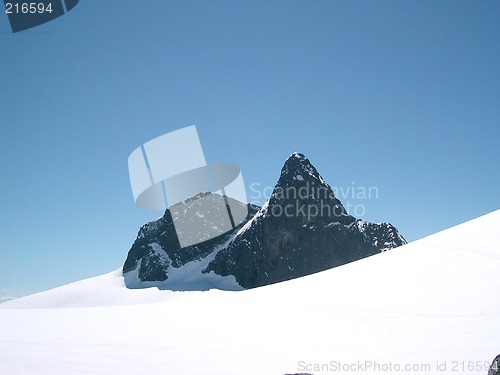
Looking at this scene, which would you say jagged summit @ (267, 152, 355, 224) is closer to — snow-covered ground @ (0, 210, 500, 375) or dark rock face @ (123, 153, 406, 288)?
dark rock face @ (123, 153, 406, 288)

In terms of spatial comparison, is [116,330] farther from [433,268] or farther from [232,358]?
[433,268]

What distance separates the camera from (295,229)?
9994 cm

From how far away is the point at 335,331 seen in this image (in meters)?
10.6

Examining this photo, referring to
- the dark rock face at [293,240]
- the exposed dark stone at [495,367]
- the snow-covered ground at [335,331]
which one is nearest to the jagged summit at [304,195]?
the dark rock face at [293,240]

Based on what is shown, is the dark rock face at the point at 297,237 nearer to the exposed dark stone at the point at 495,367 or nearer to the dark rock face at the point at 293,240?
the dark rock face at the point at 293,240

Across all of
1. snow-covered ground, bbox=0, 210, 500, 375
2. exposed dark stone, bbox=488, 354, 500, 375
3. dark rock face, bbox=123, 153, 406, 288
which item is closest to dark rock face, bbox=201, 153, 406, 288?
dark rock face, bbox=123, 153, 406, 288

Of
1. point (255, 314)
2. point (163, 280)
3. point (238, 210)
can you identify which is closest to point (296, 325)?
point (255, 314)

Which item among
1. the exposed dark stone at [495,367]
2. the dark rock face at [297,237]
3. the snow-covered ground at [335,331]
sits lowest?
the exposed dark stone at [495,367]

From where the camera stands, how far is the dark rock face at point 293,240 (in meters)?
94.1

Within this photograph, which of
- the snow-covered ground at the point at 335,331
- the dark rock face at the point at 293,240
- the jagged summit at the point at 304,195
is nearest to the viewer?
the snow-covered ground at the point at 335,331

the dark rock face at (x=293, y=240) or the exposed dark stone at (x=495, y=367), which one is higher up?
the dark rock face at (x=293, y=240)

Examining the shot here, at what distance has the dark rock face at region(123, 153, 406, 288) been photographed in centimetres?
9412

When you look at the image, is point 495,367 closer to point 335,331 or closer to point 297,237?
point 335,331

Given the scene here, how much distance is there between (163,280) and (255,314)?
97.4 metres
